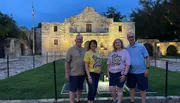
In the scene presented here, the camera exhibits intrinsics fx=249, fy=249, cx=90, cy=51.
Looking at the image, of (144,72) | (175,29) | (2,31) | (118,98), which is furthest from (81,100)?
(175,29)

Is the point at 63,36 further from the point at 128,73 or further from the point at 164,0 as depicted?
the point at 128,73

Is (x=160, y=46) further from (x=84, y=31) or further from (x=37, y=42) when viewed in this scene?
(x=37, y=42)

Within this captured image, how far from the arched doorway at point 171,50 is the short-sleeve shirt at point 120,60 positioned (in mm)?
34183

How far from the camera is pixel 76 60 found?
5.44 m

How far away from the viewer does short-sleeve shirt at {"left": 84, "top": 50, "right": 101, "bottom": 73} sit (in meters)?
5.30

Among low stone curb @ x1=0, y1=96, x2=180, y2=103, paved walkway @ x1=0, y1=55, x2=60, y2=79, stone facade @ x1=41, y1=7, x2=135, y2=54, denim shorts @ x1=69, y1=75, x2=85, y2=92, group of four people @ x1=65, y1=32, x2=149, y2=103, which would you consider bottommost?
paved walkway @ x1=0, y1=55, x2=60, y2=79

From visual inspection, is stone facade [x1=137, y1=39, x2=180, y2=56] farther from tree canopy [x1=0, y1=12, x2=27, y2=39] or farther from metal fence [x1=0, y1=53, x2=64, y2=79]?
tree canopy [x1=0, y1=12, x2=27, y2=39]

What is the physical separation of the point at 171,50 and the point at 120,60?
113ft

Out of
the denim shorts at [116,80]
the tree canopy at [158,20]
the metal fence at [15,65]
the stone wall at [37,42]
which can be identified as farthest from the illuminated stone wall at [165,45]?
the denim shorts at [116,80]

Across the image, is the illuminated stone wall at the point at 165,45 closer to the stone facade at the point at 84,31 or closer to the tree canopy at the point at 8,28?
the stone facade at the point at 84,31

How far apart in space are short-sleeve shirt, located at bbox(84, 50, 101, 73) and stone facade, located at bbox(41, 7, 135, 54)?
35375mm

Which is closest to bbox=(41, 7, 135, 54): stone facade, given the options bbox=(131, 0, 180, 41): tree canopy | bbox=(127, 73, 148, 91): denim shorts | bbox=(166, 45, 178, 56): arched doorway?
bbox=(131, 0, 180, 41): tree canopy

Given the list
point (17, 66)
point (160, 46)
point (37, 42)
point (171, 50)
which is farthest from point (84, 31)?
point (17, 66)

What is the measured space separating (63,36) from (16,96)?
35394mm
